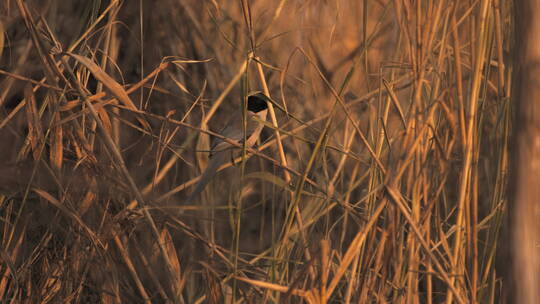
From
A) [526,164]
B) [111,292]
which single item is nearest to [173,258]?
[111,292]

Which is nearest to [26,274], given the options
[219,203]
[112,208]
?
[112,208]

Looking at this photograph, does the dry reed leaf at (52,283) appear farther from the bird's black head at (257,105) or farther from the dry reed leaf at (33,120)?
the bird's black head at (257,105)

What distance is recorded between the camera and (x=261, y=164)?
0.88 metres

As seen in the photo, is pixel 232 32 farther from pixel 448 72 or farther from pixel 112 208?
pixel 448 72

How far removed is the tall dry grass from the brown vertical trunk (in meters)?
0.05

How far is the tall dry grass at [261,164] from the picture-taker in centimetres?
56

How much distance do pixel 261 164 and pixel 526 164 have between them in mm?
439

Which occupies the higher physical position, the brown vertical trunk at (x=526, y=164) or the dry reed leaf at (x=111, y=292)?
the brown vertical trunk at (x=526, y=164)

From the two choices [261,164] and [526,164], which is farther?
[261,164]

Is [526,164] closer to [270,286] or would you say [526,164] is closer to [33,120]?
[270,286]

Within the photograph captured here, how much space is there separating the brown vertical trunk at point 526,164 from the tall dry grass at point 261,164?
5 cm

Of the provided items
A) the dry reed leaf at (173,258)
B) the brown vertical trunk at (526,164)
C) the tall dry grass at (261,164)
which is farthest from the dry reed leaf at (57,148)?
the brown vertical trunk at (526,164)

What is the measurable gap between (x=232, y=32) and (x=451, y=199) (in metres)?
0.54

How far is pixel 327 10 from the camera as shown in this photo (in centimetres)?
129
